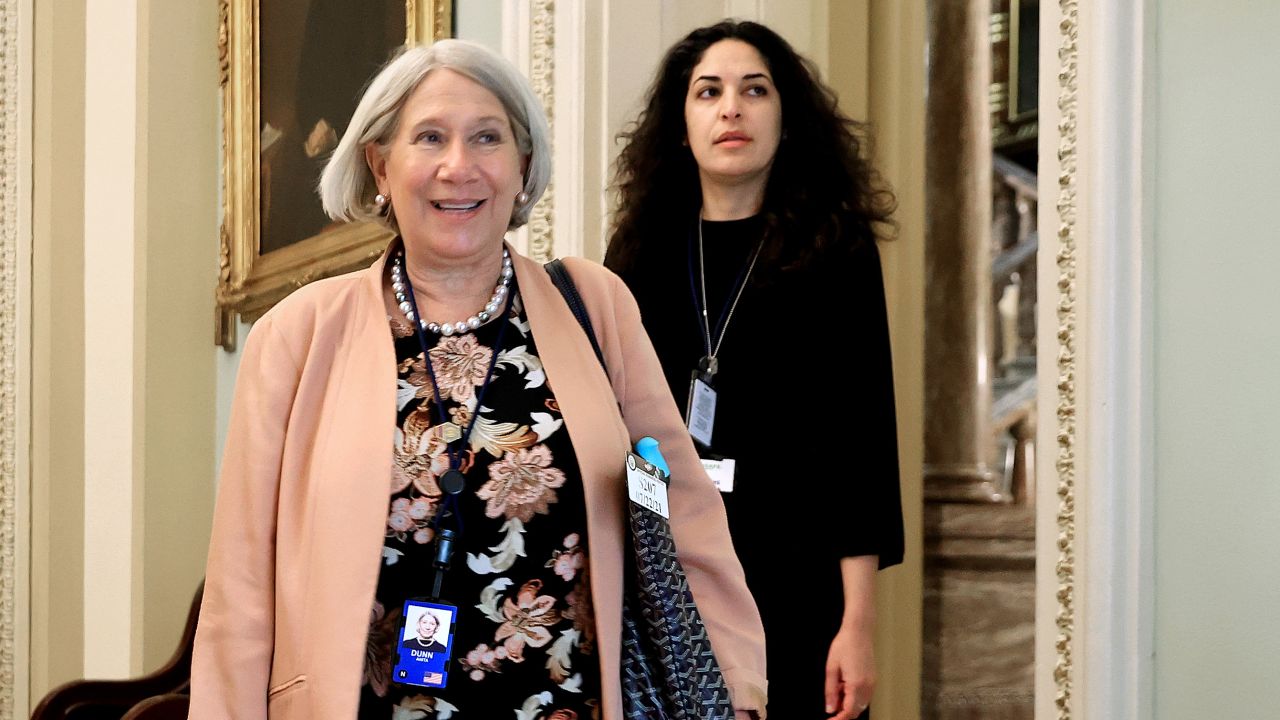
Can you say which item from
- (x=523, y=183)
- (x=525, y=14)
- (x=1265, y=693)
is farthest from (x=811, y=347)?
(x=525, y=14)

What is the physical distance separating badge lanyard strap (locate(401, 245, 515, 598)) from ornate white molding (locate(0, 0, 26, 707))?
595cm

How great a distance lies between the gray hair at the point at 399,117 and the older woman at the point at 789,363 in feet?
2.36

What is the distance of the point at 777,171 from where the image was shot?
339cm

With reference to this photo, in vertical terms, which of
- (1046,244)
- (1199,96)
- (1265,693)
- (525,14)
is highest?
(525,14)

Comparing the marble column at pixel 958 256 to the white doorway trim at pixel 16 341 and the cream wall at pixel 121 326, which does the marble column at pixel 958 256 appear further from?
the white doorway trim at pixel 16 341

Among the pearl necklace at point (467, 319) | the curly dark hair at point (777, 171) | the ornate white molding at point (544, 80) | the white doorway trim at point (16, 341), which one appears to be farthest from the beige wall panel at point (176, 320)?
the pearl necklace at point (467, 319)

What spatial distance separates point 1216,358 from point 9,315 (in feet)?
21.3

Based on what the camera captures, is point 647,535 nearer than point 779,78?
Yes

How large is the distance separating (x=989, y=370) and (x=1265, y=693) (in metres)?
2.13

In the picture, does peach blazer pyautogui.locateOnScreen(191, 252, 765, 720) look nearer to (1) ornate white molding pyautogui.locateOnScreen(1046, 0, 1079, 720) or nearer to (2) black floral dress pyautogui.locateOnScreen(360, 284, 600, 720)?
(2) black floral dress pyautogui.locateOnScreen(360, 284, 600, 720)

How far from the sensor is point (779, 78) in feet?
11.3

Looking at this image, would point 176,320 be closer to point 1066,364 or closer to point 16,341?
point 16,341

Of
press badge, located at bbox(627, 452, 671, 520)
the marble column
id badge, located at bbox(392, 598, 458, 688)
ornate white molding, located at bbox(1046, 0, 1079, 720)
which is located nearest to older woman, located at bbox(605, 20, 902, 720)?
ornate white molding, located at bbox(1046, 0, 1079, 720)

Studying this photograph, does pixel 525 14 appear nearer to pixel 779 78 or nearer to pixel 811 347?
pixel 779 78
